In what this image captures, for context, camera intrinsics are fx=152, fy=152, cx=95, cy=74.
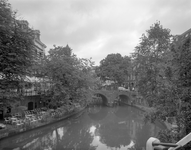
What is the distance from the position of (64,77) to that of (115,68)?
1039 inches

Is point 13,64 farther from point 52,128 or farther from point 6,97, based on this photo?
point 52,128

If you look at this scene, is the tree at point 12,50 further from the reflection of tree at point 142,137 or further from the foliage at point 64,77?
the reflection of tree at point 142,137

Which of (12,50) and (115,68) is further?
(115,68)

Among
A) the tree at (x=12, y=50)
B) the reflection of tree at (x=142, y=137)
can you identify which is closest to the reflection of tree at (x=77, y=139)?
the reflection of tree at (x=142, y=137)

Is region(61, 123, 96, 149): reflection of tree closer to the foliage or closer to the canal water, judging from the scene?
the canal water

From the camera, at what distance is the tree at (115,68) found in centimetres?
4428

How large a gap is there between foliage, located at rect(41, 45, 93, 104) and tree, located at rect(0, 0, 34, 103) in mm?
7995

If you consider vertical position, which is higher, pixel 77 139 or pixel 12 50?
pixel 12 50

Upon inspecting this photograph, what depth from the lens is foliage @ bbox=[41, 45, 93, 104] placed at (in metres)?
19.3

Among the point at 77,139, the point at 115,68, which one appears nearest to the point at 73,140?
the point at 77,139

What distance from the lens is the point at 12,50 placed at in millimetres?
10117

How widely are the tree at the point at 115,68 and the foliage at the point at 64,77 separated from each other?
905 inches

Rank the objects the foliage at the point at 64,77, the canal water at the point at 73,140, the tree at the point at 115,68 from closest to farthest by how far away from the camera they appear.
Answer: the canal water at the point at 73,140 < the foliage at the point at 64,77 < the tree at the point at 115,68

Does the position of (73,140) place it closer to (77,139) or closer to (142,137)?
(77,139)
